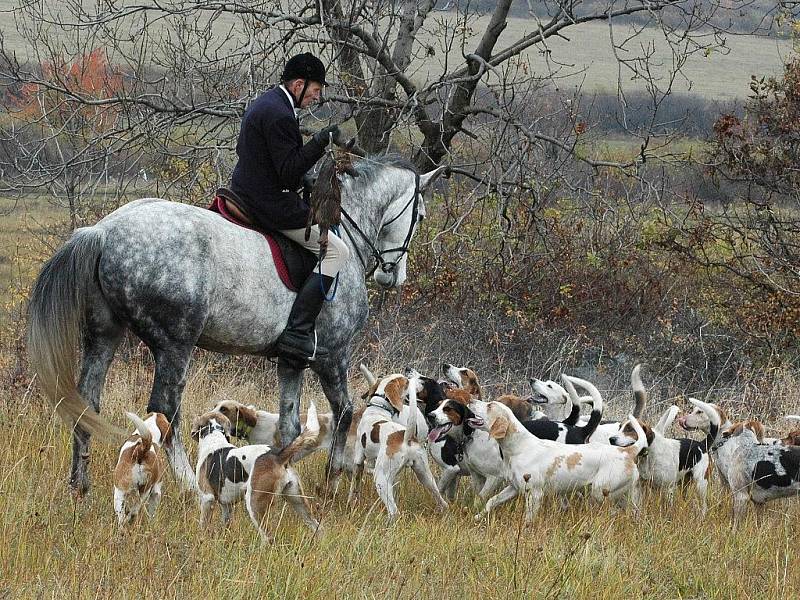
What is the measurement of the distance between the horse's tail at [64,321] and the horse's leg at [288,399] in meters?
1.43

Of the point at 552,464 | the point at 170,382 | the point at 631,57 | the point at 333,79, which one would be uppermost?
the point at 631,57

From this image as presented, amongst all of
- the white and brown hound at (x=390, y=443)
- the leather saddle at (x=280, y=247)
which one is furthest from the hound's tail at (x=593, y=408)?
the leather saddle at (x=280, y=247)

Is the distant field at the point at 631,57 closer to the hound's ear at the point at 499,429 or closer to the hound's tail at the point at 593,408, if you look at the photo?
the hound's tail at the point at 593,408

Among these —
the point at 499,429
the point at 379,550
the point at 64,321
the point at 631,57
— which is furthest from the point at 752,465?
the point at 631,57

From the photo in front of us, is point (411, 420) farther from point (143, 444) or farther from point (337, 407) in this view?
point (143, 444)

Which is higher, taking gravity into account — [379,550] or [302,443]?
[302,443]

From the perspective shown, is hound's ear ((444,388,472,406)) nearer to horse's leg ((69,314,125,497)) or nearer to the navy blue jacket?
the navy blue jacket

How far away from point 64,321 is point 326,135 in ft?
5.81

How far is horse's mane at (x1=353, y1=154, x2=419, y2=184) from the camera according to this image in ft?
24.5

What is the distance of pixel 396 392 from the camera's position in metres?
6.89

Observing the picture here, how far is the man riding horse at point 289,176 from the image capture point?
6.34m

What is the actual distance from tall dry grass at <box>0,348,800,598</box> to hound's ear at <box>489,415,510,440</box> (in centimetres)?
43

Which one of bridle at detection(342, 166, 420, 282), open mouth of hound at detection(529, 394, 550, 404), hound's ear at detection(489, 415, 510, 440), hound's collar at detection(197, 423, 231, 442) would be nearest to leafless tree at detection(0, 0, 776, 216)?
bridle at detection(342, 166, 420, 282)

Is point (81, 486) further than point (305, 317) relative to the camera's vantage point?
No
